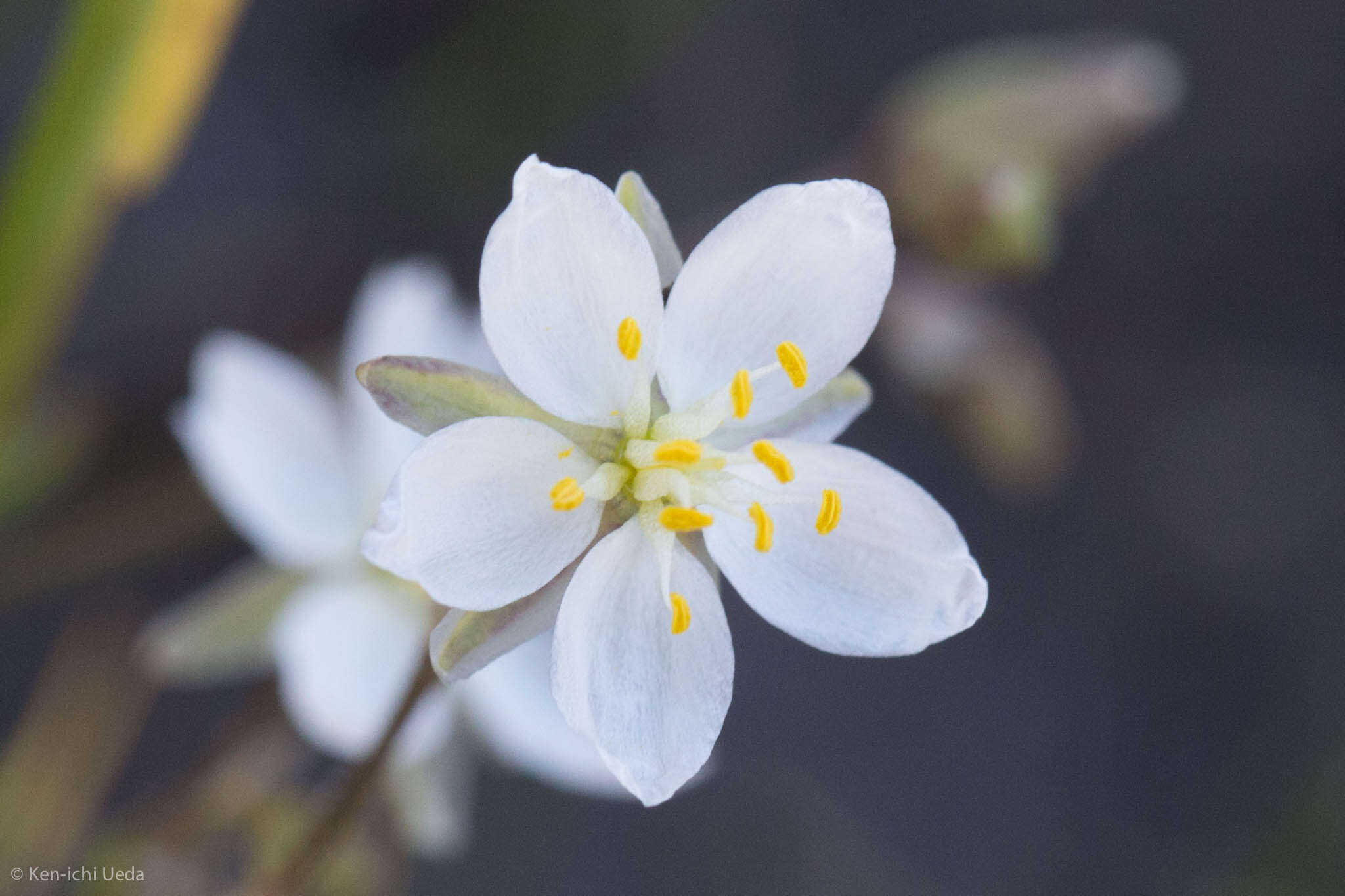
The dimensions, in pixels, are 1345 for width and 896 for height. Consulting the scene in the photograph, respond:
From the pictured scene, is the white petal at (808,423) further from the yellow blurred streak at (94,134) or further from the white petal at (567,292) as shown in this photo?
the yellow blurred streak at (94,134)

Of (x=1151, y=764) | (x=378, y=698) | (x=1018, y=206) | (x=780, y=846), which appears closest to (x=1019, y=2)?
(x=1018, y=206)

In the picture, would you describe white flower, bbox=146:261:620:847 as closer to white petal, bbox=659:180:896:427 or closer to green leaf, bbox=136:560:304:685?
green leaf, bbox=136:560:304:685

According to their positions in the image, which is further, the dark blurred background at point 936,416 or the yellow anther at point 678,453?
the dark blurred background at point 936,416

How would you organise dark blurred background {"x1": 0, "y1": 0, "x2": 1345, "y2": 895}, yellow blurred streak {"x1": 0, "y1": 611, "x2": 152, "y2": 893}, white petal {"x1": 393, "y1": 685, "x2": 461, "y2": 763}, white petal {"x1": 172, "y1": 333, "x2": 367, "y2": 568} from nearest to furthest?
1. white petal {"x1": 393, "y1": 685, "x2": 461, "y2": 763}
2. white petal {"x1": 172, "y1": 333, "x2": 367, "y2": 568}
3. yellow blurred streak {"x1": 0, "y1": 611, "x2": 152, "y2": 893}
4. dark blurred background {"x1": 0, "y1": 0, "x2": 1345, "y2": 895}

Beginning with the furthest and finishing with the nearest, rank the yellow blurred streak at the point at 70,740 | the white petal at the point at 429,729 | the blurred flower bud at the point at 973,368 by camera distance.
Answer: the blurred flower bud at the point at 973,368
the yellow blurred streak at the point at 70,740
the white petal at the point at 429,729

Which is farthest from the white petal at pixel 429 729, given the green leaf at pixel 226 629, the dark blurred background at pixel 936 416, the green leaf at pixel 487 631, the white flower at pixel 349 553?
the dark blurred background at pixel 936 416

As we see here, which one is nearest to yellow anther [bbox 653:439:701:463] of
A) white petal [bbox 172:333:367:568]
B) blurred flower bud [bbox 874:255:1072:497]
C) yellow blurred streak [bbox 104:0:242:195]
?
white petal [bbox 172:333:367:568]

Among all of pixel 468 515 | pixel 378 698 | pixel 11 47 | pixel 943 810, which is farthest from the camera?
pixel 943 810

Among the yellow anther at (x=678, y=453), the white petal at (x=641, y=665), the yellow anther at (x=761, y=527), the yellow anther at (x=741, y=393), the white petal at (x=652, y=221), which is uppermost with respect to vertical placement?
the white petal at (x=652, y=221)

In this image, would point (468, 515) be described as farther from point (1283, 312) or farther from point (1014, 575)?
point (1283, 312)
